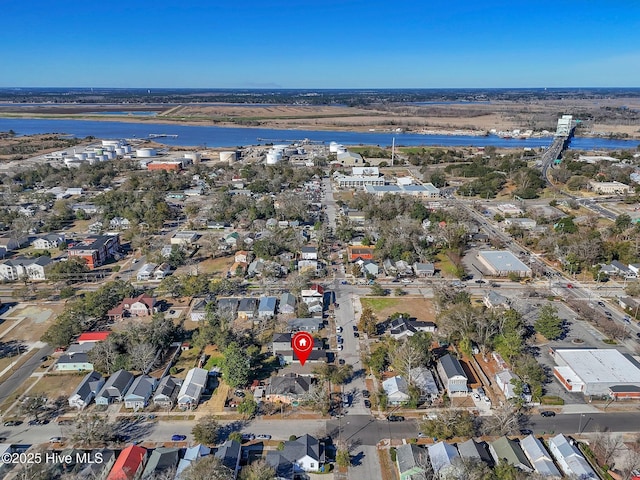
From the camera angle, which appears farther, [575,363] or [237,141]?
[237,141]

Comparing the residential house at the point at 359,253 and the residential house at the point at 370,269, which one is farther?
the residential house at the point at 359,253

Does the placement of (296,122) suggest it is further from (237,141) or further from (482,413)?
(482,413)

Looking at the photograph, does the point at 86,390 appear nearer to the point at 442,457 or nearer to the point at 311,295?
the point at 311,295

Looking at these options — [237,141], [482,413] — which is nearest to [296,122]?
[237,141]

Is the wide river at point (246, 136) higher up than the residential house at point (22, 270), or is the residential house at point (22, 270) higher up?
the wide river at point (246, 136)

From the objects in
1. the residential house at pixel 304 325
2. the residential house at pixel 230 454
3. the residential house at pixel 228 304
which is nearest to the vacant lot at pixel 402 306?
the residential house at pixel 304 325

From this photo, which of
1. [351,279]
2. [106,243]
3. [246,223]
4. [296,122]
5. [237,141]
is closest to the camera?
[351,279]

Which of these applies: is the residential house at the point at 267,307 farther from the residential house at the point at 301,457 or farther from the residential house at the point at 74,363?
the residential house at the point at 301,457
